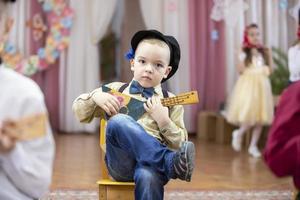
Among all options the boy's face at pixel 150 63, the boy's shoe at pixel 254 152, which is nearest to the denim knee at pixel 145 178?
the boy's face at pixel 150 63

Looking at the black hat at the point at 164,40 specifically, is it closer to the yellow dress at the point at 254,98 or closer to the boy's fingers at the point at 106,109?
the boy's fingers at the point at 106,109

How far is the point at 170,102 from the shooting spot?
1.94 meters

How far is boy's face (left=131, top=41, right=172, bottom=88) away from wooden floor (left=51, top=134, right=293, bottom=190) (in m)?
1.29

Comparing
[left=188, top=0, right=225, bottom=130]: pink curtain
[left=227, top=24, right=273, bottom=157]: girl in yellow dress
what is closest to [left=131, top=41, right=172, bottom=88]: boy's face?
[left=227, top=24, right=273, bottom=157]: girl in yellow dress

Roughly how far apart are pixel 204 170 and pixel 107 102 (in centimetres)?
206

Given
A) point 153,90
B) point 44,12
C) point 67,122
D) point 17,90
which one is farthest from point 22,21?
point 17,90

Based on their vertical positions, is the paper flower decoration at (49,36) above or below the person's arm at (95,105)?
below

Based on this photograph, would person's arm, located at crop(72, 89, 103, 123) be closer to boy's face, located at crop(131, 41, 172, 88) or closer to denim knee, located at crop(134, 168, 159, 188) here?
boy's face, located at crop(131, 41, 172, 88)

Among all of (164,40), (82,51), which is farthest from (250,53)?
(164,40)

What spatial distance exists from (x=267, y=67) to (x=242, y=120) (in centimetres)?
54

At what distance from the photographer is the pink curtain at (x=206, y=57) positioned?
5887 millimetres

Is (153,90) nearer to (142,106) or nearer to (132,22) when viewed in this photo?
(142,106)

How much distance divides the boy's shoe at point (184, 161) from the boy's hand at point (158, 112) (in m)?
0.14

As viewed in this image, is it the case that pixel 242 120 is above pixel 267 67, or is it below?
below
